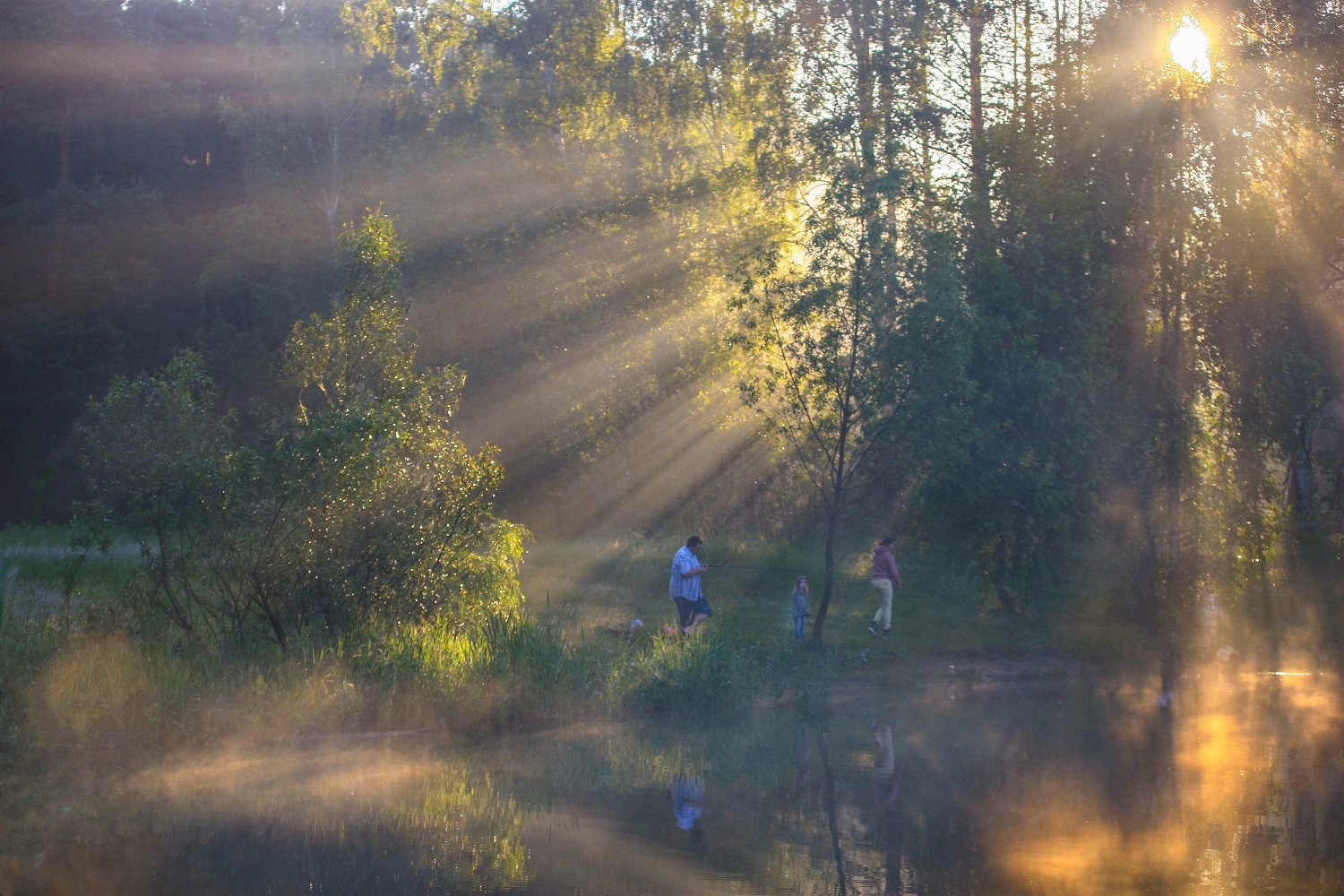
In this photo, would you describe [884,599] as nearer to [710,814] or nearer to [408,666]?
[408,666]

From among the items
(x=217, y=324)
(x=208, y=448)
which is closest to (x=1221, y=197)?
(x=208, y=448)

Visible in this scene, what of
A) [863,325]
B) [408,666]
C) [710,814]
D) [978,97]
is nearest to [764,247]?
[978,97]

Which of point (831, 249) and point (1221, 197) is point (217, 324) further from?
point (1221, 197)

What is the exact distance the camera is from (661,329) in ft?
99.6

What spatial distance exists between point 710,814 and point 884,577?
38.1 ft

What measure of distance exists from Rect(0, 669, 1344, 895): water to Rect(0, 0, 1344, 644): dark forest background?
18.8 ft

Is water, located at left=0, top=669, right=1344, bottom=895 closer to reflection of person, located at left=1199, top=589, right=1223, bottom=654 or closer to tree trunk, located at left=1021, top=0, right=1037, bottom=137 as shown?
reflection of person, located at left=1199, top=589, right=1223, bottom=654

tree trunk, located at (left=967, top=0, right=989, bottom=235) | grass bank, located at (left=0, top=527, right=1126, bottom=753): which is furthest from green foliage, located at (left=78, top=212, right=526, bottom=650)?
tree trunk, located at (left=967, top=0, right=989, bottom=235)

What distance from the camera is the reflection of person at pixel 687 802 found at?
30.8ft

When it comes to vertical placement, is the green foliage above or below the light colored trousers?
above

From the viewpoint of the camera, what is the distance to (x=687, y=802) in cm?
1021

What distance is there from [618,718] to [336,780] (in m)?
4.44

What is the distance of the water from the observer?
795cm

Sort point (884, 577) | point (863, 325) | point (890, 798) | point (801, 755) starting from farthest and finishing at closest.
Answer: point (884, 577) < point (863, 325) < point (801, 755) < point (890, 798)
